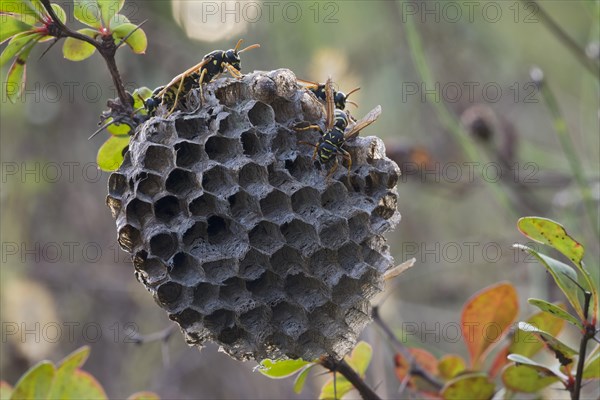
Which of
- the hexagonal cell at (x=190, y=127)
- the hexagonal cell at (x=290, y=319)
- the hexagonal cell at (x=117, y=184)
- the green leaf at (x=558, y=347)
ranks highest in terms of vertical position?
the hexagonal cell at (x=190, y=127)

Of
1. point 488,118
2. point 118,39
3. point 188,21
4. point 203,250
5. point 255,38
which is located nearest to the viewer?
point 203,250

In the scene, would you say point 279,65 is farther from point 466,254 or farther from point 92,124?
point 466,254

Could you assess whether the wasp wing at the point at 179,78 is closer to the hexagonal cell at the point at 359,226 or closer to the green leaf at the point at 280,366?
the hexagonal cell at the point at 359,226

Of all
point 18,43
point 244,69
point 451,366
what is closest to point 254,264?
point 18,43

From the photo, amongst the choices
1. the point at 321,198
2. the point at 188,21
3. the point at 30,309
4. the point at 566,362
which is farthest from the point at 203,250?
the point at 188,21

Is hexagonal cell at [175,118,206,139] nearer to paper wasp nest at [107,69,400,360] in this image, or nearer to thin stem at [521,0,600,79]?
paper wasp nest at [107,69,400,360]

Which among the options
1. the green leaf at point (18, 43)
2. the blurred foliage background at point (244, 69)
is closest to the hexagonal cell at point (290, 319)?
the green leaf at point (18, 43)
